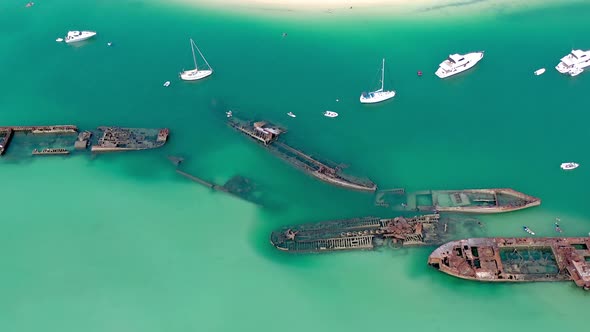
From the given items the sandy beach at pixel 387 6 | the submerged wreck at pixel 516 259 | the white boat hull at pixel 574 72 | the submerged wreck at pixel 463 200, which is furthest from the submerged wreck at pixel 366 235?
the sandy beach at pixel 387 6

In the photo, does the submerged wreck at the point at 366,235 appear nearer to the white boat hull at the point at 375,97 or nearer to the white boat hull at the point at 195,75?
the white boat hull at the point at 375,97

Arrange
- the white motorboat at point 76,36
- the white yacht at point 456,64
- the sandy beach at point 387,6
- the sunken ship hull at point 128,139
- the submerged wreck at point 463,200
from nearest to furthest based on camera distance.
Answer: the submerged wreck at point 463,200, the sunken ship hull at point 128,139, the white yacht at point 456,64, the sandy beach at point 387,6, the white motorboat at point 76,36

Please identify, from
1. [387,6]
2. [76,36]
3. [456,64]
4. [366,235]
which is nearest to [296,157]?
[366,235]

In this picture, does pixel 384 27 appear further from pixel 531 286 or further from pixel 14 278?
pixel 14 278

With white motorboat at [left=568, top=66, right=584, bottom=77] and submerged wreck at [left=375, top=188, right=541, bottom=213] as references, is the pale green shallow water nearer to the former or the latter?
submerged wreck at [left=375, top=188, right=541, bottom=213]

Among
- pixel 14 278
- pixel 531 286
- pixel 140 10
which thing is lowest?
pixel 531 286

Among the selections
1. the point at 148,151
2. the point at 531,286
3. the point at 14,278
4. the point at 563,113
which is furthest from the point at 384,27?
the point at 14,278
